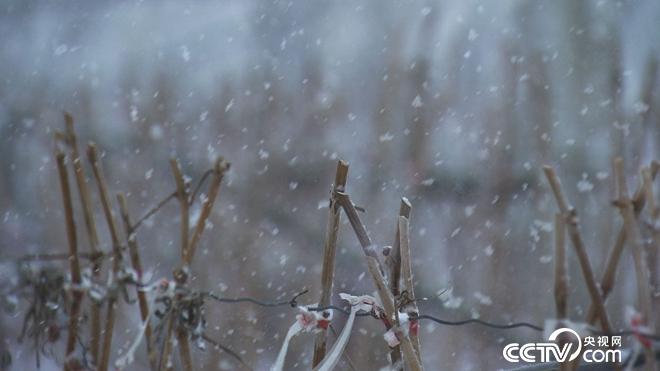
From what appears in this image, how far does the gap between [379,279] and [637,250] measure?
29 cm

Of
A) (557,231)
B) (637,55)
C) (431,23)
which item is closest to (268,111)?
(431,23)

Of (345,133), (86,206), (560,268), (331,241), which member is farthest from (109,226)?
(345,133)

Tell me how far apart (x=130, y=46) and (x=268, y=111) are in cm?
42

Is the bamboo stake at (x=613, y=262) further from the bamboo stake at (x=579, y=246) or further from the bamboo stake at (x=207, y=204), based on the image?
the bamboo stake at (x=207, y=204)

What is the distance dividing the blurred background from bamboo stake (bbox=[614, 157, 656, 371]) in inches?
51.9

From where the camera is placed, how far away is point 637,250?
660 mm

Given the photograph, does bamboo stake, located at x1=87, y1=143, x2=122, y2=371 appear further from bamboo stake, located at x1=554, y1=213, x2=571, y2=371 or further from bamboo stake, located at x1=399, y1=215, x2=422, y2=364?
bamboo stake, located at x1=554, y1=213, x2=571, y2=371

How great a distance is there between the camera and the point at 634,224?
0.68m

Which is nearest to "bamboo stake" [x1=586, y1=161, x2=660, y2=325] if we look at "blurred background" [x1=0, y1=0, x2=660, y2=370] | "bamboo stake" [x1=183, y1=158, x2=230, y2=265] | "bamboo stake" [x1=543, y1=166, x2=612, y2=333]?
"bamboo stake" [x1=543, y1=166, x2=612, y2=333]

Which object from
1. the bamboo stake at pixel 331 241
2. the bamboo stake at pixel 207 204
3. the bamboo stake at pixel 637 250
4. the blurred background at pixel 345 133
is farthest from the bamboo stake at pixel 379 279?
the blurred background at pixel 345 133

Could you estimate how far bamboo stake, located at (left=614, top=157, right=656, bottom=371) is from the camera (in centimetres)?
66

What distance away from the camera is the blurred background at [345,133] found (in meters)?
1.89

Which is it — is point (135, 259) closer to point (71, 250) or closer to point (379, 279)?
point (71, 250)

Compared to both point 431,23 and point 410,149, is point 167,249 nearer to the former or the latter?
point 410,149
